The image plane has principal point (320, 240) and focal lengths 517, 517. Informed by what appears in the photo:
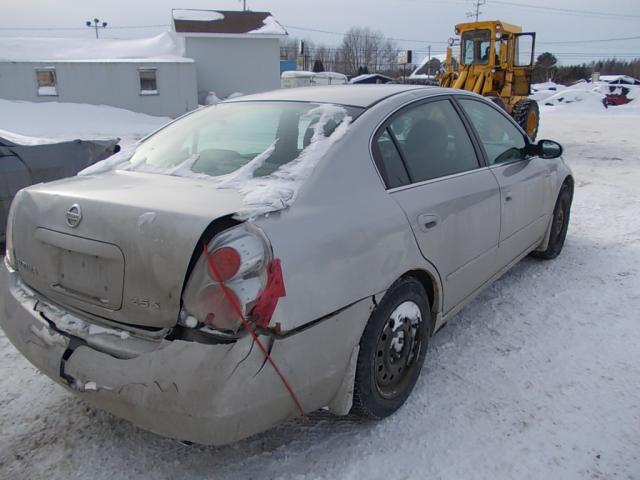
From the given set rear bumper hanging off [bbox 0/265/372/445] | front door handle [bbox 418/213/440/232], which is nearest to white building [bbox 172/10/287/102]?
front door handle [bbox 418/213/440/232]

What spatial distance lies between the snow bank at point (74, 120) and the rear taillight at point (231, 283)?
14.5 metres

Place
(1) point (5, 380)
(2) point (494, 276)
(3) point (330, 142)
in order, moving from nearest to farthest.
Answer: (3) point (330, 142) < (1) point (5, 380) < (2) point (494, 276)

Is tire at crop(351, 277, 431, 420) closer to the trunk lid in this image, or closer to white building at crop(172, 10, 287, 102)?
the trunk lid

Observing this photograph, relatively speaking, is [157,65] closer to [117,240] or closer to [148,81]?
[148,81]

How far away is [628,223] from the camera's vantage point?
5883 mm

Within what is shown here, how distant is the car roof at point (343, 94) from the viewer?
283 cm

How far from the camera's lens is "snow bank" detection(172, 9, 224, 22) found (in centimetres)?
2530

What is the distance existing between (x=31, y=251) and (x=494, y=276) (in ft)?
9.07

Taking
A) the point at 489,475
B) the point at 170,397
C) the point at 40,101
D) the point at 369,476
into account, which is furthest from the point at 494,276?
the point at 40,101

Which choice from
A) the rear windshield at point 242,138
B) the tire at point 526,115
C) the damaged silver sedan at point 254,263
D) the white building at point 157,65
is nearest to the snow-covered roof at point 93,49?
the white building at point 157,65

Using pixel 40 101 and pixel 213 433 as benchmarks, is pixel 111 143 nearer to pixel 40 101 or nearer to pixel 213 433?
pixel 213 433

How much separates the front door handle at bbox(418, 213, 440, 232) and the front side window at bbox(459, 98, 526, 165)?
3.29ft

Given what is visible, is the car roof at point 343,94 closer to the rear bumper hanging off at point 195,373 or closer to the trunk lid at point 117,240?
the trunk lid at point 117,240

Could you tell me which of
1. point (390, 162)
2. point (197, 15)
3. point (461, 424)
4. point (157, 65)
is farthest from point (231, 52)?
point (461, 424)
